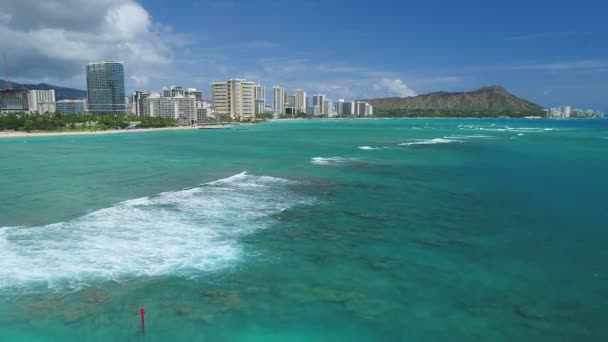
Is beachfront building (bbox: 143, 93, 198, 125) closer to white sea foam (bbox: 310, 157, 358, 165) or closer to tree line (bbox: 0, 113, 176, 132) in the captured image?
tree line (bbox: 0, 113, 176, 132)

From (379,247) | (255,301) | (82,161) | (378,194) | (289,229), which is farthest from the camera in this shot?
(82,161)

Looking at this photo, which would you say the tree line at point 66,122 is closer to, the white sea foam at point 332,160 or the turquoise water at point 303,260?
the turquoise water at point 303,260

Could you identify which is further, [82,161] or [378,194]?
[82,161]

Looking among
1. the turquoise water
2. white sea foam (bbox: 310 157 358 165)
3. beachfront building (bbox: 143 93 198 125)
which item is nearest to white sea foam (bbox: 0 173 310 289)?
the turquoise water

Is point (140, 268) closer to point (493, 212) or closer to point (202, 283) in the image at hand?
point (202, 283)

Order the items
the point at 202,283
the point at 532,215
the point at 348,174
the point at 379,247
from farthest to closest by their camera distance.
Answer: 1. the point at 348,174
2. the point at 532,215
3. the point at 379,247
4. the point at 202,283

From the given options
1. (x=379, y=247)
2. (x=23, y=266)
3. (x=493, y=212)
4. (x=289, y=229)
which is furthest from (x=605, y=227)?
(x=23, y=266)
